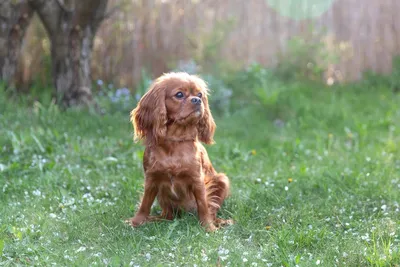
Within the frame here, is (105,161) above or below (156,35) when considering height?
below

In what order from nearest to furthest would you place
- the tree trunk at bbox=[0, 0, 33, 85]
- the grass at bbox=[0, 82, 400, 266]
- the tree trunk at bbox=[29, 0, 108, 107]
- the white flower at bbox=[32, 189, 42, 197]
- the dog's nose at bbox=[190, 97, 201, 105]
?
the grass at bbox=[0, 82, 400, 266] → the dog's nose at bbox=[190, 97, 201, 105] → the white flower at bbox=[32, 189, 42, 197] → the tree trunk at bbox=[29, 0, 108, 107] → the tree trunk at bbox=[0, 0, 33, 85]

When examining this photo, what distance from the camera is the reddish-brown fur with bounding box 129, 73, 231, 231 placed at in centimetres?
377

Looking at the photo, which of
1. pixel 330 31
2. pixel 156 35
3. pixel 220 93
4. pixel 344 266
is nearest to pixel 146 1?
pixel 156 35

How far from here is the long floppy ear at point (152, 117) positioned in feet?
12.4

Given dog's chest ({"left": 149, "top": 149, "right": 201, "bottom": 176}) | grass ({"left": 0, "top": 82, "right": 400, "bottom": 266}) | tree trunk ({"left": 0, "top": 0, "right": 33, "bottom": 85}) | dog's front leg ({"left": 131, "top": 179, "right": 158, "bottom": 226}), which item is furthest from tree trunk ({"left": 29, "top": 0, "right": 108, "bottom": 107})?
dog's chest ({"left": 149, "top": 149, "right": 201, "bottom": 176})

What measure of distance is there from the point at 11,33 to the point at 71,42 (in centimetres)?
90

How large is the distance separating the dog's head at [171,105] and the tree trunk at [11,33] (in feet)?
13.0

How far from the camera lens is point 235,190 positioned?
15.3 feet

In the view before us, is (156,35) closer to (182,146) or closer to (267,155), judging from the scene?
(267,155)

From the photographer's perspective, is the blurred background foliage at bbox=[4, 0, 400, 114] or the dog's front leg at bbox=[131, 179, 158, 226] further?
the blurred background foliage at bbox=[4, 0, 400, 114]

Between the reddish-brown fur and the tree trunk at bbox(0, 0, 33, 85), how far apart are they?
3.94 meters

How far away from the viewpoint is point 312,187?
15.4ft

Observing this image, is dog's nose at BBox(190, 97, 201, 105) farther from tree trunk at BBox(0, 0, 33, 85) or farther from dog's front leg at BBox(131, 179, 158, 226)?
tree trunk at BBox(0, 0, 33, 85)

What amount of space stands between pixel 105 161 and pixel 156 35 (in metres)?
3.86
